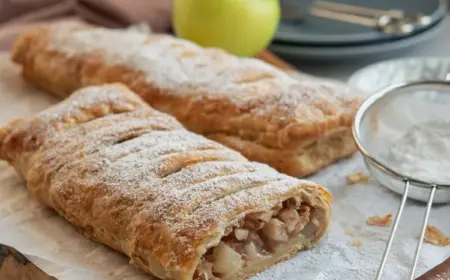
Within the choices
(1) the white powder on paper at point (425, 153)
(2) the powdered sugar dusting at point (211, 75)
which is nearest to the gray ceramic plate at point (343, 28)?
(2) the powdered sugar dusting at point (211, 75)

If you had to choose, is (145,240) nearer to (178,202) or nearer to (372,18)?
(178,202)

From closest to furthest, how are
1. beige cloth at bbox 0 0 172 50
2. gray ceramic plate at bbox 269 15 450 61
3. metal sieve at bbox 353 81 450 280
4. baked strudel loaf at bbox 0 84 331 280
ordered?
1. baked strudel loaf at bbox 0 84 331 280
2. metal sieve at bbox 353 81 450 280
3. gray ceramic plate at bbox 269 15 450 61
4. beige cloth at bbox 0 0 172 50

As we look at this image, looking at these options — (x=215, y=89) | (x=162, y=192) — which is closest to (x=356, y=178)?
(x=215, y=89)

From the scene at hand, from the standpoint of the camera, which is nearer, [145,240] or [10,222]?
[145,240]

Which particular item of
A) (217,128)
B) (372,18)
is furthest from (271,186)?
(372,18)

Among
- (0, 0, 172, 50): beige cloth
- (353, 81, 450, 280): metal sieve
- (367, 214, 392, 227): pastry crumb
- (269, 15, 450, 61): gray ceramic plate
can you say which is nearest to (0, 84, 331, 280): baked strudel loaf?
(367, 214, 392, 227): pastry crumb

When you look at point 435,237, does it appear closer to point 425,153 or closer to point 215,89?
point 425,153

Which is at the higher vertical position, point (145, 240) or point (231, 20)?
point (231, 20)

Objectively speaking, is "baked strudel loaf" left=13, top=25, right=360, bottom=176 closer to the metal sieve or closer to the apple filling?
the metal sieve
